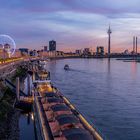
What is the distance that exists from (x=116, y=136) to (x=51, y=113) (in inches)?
321

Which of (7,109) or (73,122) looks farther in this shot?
(7,109)

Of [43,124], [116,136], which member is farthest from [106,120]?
[43,124]

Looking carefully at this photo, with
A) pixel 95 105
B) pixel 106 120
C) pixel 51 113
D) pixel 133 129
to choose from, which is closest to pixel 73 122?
pixel 51 113

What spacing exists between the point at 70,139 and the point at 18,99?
24.6 m

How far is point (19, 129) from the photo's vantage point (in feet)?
116

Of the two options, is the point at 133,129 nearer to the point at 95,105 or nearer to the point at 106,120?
the point at 106,120

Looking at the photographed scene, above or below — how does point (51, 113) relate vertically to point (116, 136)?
above

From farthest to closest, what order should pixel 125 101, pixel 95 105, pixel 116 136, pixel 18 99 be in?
pixel 125 101 → pixel 95 105 → pixel 18 99 → pixel 116 136

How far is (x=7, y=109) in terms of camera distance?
4038 cm

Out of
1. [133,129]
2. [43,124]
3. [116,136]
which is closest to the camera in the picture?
[43,124]

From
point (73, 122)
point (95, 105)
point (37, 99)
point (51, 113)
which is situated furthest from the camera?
point (95, 105)

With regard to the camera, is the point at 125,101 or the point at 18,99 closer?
the point at 18,99

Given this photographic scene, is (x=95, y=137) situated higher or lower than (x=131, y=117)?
higher

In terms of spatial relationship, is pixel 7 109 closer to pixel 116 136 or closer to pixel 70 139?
pixel 116 136
